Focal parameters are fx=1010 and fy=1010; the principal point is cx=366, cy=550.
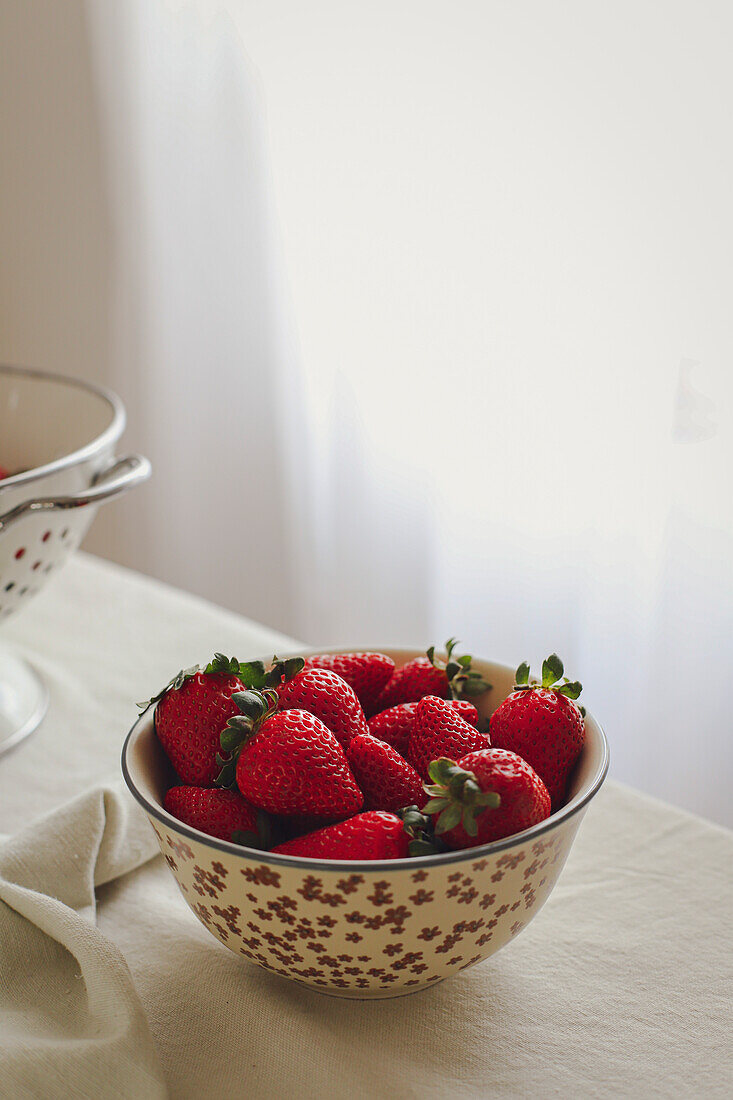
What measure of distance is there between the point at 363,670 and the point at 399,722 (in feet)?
0.17

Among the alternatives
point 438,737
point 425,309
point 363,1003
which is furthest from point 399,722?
point 425,309

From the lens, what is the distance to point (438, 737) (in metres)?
0.47

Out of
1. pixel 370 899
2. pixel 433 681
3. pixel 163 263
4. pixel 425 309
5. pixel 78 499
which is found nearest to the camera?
→ pixel 370 899

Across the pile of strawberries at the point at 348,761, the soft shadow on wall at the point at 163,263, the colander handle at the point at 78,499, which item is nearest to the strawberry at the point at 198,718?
the pile of strawberries at the point at 348,761

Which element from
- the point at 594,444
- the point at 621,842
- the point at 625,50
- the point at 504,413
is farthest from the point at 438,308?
the point at 621,842

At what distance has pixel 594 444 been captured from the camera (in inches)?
46.1

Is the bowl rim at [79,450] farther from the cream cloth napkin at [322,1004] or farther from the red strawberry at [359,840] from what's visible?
the red strawberry at [359,840]

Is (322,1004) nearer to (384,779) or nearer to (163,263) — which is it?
(384,779)

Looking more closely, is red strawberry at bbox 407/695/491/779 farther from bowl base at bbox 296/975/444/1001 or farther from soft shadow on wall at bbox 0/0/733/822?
soft shadow on wall at bbox 0/0/733/822

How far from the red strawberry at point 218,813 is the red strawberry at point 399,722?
81mm

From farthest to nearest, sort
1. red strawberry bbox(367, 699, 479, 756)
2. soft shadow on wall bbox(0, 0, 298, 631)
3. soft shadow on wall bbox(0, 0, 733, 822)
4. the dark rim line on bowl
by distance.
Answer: soft shadow on wall bbox(0, 0, 298, 631) < soft shadow on wall bbox(0, 0, 733, 822) < red strawberry bbox(367, 699, 479, 756) < the dark rim line on bowl

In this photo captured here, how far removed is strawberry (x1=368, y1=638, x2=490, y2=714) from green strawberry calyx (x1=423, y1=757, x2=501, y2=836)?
0.12 metres

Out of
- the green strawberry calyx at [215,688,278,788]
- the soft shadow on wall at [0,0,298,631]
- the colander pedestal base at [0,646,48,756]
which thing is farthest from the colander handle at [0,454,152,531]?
the soft shadow on wall at [0,0,298,631]

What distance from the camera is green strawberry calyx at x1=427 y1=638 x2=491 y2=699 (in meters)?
0.54
